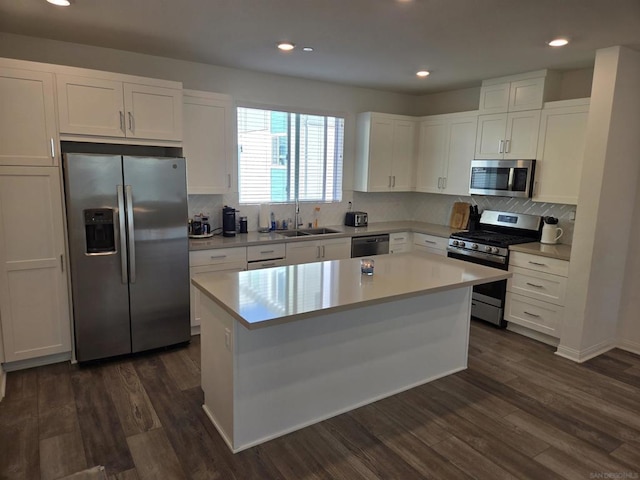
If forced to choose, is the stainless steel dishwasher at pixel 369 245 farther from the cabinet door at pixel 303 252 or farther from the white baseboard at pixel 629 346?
the white baseboard at pixel 629 346

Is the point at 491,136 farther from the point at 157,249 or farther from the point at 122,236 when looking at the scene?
the point at 122,236

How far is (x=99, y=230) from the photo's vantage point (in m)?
3.31

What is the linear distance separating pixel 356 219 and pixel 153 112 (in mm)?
2693

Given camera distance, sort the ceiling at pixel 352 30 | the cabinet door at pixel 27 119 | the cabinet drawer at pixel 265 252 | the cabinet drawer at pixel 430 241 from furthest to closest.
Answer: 1. the cabinet drawer at pixel 430 241
2. the cabinet drawer at pixel 265 252
3. the cabinet door at pixel 27 119
4. the ceiling at pixel 352 30

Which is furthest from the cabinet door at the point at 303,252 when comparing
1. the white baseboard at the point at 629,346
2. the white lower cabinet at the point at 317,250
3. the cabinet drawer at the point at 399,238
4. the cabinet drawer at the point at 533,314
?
the white baseboard at the point at 629,346

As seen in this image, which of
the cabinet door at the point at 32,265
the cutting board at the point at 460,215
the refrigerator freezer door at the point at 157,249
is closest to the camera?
the cabinet door at the point at 32,265

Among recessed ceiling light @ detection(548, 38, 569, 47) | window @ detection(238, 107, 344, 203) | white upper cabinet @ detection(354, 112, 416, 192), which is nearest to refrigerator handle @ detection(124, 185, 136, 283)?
window @ detection(238, 107, 344, 203)

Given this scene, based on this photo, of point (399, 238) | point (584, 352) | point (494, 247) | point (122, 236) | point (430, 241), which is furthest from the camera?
point (399, 238)

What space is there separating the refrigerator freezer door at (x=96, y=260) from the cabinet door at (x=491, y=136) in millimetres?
3712

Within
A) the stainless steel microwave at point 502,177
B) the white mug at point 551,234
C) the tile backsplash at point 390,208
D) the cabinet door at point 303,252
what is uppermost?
the stainless steel microwave at point 502,177

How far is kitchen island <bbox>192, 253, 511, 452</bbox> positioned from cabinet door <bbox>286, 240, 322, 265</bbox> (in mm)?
1133

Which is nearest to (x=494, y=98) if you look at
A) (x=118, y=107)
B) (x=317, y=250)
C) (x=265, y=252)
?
(x=317, y=250)

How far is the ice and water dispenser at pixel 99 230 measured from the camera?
3241mm

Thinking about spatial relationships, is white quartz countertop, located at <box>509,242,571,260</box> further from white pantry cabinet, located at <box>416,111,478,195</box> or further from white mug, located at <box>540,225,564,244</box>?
white pantry cabinet, located at <box>416,111,478,195</box>
